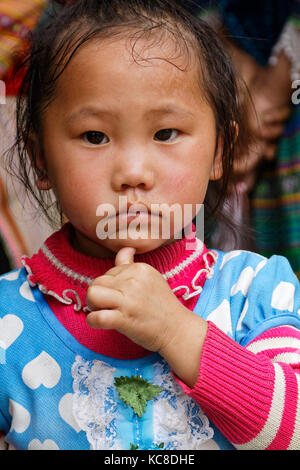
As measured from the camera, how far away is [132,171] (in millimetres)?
881

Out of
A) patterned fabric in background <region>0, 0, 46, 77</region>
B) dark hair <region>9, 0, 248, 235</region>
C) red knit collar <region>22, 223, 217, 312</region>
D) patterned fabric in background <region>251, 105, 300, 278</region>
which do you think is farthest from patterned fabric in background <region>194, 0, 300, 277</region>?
red knit collar <region>22, 223, 217, 312</region>

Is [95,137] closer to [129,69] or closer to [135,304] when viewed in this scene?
[129,69]

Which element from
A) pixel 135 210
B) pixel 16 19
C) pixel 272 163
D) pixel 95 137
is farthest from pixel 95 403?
pixel 272 163

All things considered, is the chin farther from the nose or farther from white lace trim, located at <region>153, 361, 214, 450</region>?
white lace trim, located at <region>153, 361, 214, 450</region>

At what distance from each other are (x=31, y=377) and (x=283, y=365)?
1.36 ft

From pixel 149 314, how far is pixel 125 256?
0.11 metres

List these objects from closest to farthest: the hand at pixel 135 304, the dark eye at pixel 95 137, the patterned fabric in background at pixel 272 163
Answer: the hand at pixel 135 304
the dark eye at pixel 95 137
the patterned fabric in background at pixel 272 163

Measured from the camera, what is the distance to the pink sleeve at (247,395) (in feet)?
2.89

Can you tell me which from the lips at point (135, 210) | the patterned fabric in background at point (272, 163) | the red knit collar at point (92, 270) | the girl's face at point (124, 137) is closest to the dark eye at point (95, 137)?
the girl's face at point (124, 137)

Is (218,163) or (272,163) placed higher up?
(218,163)

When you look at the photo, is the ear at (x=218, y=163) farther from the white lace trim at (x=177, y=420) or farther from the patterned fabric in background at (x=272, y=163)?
the patterned fabric in background at (x=272, y=163)
